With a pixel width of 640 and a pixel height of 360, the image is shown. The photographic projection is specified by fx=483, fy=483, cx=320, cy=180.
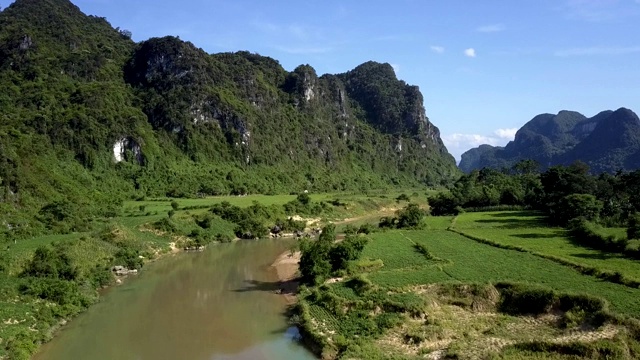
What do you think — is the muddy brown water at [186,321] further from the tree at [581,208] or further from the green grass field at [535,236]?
the tree at [581,208]

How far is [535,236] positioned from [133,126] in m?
93.2

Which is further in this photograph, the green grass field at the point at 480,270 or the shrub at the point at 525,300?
the green grass field at the point at 480,270

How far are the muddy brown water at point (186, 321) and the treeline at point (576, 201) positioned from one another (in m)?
28.3

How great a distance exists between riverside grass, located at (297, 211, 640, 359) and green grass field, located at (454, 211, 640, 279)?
2662 mm

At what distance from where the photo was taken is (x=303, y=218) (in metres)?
82.8

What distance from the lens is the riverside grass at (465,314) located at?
23094 millimetres

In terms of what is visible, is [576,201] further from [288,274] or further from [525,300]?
[288,274]

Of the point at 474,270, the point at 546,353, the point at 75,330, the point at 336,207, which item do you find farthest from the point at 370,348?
the point at 336,207

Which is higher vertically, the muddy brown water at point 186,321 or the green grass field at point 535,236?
the green grass field at point 535,236

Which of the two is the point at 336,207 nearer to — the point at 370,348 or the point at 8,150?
the point at 8,150

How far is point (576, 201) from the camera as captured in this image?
53.4 metres

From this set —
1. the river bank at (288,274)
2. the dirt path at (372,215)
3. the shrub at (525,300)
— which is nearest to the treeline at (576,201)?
the shrub at (525,300)

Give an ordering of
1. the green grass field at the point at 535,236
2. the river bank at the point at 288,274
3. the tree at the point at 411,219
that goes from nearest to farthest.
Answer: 1. the green grass field at the point at 535,236
2. the river bank at the point at 288,274
3. the tree at the point at 411,219

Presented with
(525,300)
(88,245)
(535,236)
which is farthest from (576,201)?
(88,245)
